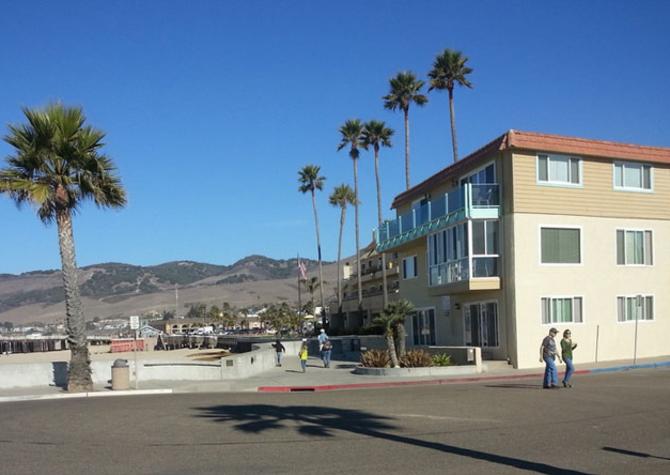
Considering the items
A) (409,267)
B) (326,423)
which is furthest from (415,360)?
(326,423)

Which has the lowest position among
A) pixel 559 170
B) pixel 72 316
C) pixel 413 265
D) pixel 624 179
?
pixel 72 316

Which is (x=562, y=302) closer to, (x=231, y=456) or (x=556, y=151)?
(x=556, y=151)

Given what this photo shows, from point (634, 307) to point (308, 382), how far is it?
556 inches

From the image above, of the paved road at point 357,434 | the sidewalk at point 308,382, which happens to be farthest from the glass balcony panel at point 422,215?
the paved road at point 357,434

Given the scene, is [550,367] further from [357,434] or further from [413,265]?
[413,265]

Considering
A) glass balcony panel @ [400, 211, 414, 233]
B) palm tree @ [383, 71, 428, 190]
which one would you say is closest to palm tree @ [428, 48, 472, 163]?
palm tree @ [383, 71, 428, 190]

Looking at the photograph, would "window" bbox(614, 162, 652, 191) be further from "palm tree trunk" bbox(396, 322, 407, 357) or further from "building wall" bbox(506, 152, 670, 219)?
"palm tree trunk" bbox(396, 322, 407, 357)

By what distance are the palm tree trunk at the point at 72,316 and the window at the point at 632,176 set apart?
20.9m

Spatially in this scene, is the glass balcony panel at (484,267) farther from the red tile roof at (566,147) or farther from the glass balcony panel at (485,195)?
the red tile roof at (566,147)

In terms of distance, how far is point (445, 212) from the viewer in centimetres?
3212

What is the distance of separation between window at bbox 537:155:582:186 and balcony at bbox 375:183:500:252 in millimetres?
1815

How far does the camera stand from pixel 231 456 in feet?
35.2

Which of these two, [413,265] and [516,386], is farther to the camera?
[413,265]

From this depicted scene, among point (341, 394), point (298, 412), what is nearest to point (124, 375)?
point (341, 394)
